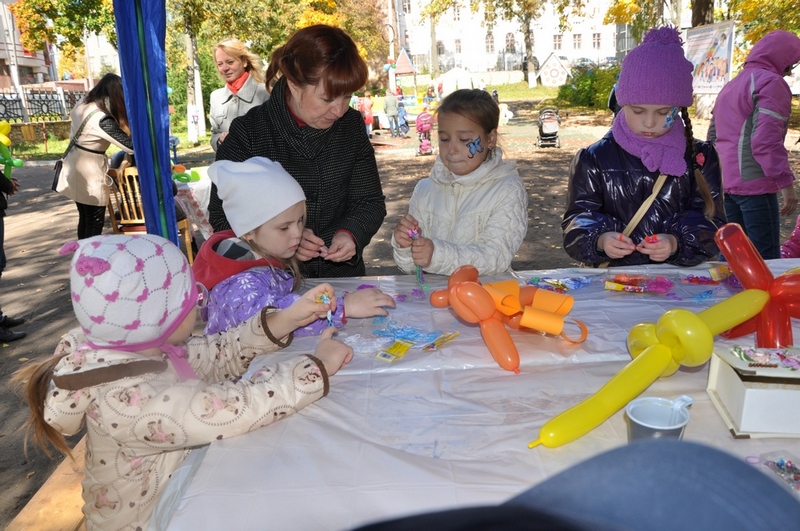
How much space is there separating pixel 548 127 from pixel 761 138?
9.29 meters

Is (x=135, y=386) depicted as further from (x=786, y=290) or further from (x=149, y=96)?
(x=149, y=96)

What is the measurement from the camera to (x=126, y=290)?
1229 mm

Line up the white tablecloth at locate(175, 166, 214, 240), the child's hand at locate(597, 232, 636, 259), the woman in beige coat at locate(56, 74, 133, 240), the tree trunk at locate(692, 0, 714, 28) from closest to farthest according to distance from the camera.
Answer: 1. the child's hand at locate(597, 232, 636, 259)
2. the woman in beige coat at locate(56, 74, 133, 240)
3. the white tablecloth at locate(175, 166, 214, 240)
4. the tree trunk at locate(692, 0, 714, 28)

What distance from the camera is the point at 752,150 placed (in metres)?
3.53

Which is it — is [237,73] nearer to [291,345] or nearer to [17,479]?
[17,479]

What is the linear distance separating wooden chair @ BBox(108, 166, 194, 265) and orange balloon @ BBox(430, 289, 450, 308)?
3955 mm

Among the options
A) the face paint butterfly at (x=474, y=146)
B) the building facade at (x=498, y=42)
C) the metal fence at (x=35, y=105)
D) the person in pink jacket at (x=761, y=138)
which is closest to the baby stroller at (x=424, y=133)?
the person in pink jacket at (x=761, y=138)

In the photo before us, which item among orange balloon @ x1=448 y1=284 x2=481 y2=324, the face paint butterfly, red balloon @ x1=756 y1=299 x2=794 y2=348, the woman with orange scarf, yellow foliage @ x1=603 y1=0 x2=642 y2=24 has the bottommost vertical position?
red balloon @ x1=756 y1=299 x2=794 y2=348

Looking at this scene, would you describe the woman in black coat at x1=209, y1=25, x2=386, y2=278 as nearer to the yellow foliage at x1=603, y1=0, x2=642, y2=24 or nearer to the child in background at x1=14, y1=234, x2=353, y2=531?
the child in background at x1=14, y1=234, x2=353, y2=531

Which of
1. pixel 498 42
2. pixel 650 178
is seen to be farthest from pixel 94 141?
pixel 498 42

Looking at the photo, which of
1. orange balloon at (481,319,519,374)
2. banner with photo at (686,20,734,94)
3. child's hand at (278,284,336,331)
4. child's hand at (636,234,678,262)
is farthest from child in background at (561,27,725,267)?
banner with photo at (686,20,734,94)

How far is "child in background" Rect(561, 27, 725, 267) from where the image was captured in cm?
220

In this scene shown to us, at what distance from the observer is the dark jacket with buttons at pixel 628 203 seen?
89.5 inches

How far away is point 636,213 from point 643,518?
2096 millimetres
